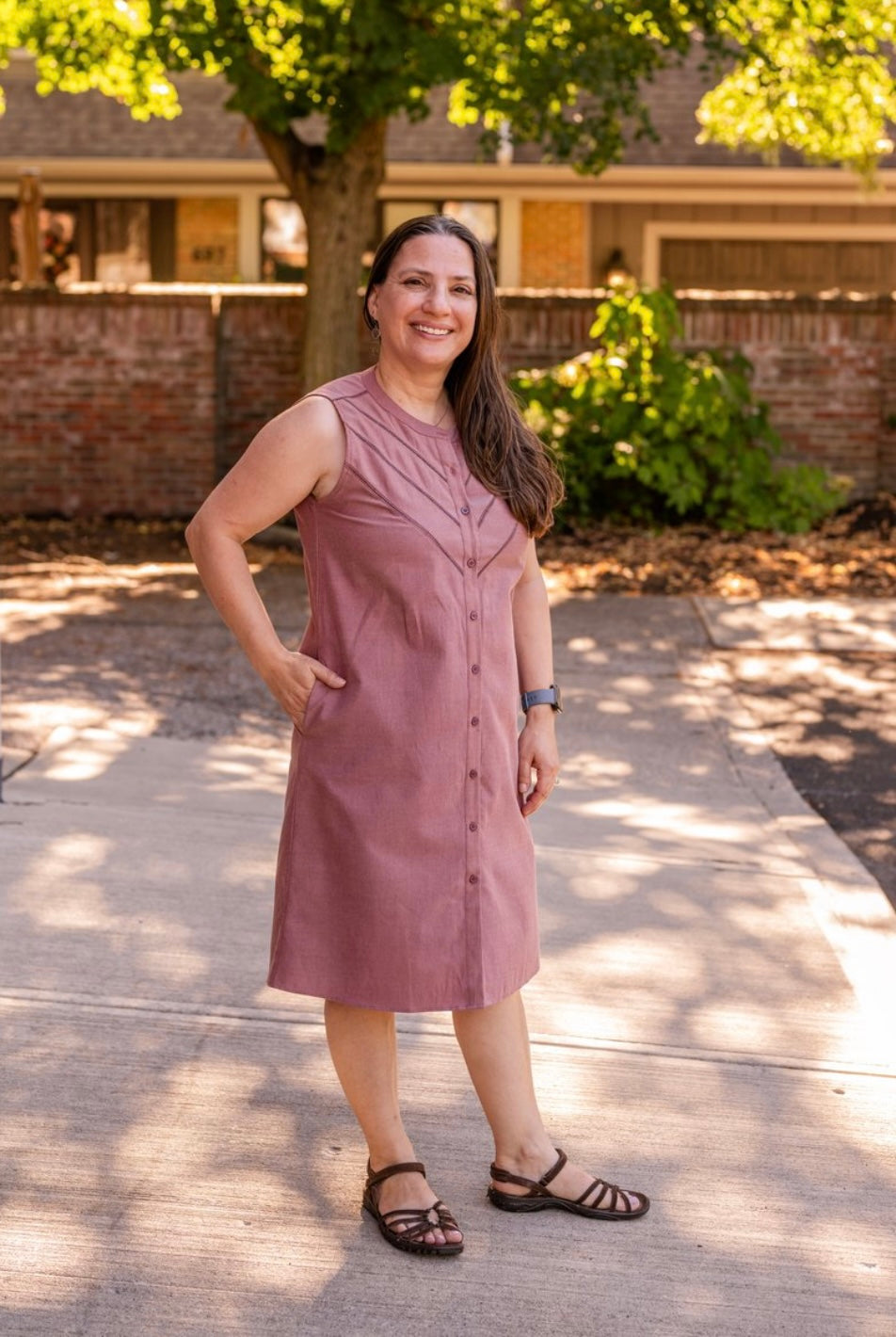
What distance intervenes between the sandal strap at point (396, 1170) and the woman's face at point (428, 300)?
143 cm

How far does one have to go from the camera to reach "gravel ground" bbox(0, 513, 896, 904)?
696 centimetres

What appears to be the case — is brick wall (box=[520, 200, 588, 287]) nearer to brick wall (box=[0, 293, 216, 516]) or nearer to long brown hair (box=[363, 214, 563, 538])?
brick wall (box=[0, 293, 216, 516])

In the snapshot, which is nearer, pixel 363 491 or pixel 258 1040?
pixel 363 491

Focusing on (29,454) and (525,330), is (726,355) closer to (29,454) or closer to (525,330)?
(525,330)

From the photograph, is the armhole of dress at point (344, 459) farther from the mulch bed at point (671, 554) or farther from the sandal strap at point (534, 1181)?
the mulch bed at point (671, 554)

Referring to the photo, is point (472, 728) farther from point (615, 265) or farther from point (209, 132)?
point (209, 132)

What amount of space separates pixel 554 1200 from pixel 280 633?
573 centimetres

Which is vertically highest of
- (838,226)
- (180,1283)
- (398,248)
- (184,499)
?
(838,226)

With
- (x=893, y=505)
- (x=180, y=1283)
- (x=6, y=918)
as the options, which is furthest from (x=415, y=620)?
(x=893, y=505)

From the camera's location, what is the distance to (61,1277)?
9.69ft

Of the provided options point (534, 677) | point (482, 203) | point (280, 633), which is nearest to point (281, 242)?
point (482, 203)

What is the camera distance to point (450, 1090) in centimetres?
381

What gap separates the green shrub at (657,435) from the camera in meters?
11.7

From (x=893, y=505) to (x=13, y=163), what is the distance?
461 inches
